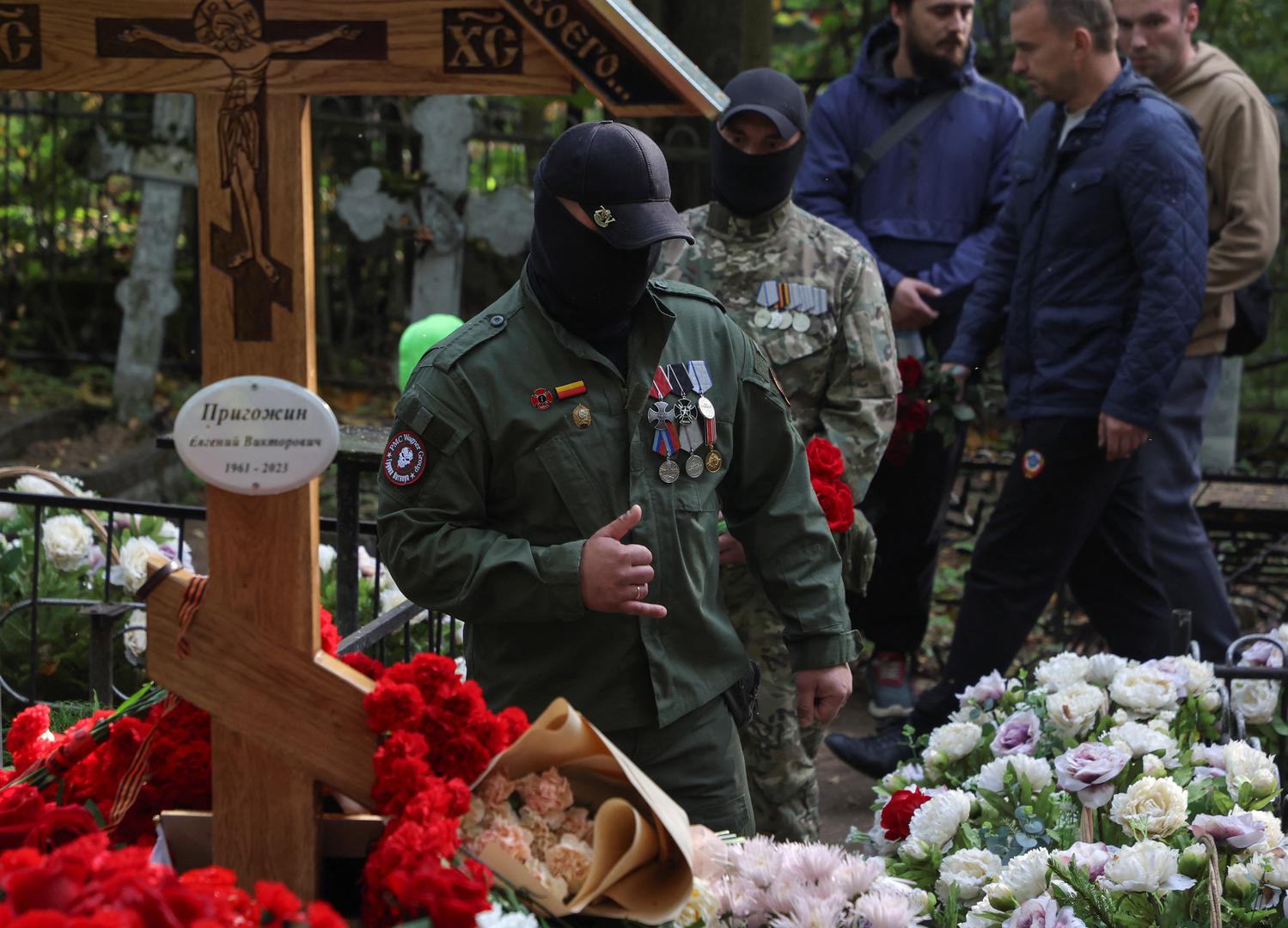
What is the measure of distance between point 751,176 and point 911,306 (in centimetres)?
134

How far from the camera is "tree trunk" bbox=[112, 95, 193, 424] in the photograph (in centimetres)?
860

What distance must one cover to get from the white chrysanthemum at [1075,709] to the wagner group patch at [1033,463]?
57.3 inches

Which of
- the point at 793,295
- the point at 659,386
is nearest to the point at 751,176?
the point at 793,295

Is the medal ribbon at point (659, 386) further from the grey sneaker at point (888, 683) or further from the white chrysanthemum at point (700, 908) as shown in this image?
the grey sneaker at point (888, 683)

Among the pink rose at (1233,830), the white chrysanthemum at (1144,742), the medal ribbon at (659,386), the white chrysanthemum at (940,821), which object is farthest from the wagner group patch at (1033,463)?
the medal ribbon at (659,386)

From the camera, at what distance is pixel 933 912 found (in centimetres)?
258

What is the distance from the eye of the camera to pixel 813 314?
4070 millimetres

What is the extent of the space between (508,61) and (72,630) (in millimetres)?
3452

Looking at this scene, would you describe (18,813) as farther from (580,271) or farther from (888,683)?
(888,683)

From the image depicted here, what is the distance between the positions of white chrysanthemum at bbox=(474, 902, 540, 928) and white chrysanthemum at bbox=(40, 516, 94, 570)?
3558mm

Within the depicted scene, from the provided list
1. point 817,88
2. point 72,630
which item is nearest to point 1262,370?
point 817,88

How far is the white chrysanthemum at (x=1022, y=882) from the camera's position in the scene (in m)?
2.53

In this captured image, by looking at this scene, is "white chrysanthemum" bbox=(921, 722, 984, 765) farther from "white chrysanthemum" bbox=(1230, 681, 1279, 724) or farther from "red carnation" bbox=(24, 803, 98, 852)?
"red carnation" bbox=(24, 803, 98, 852)

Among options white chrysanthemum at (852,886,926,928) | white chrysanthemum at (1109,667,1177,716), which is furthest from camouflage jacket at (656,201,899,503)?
white chrysanthemum at (852,886,926,928)
